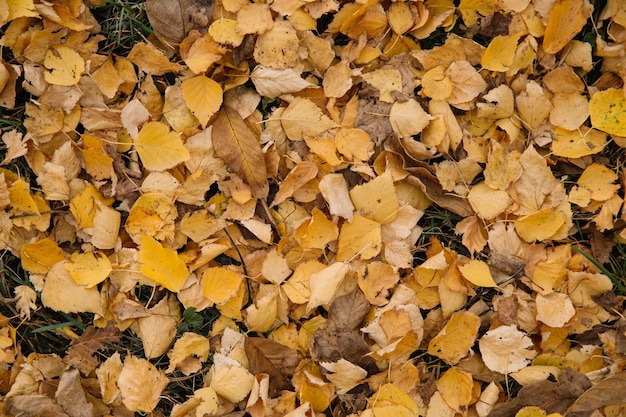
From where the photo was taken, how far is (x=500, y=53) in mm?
1562

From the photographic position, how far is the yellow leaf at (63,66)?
5.00 feet

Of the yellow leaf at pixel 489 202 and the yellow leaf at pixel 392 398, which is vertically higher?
the yellow leaf at pixel 489 202

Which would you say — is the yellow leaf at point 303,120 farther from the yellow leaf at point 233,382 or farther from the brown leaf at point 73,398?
the brown leaf at point 73,398

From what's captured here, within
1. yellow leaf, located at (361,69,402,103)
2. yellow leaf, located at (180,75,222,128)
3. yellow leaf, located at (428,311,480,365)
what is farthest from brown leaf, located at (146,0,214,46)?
yellow leaf, located at (428,311,480,365)

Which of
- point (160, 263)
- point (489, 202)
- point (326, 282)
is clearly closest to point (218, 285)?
point (160, 263)

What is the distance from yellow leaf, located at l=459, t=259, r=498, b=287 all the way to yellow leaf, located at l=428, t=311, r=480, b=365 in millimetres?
83

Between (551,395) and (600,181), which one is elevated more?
(600,181)

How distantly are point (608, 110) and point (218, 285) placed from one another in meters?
1.09

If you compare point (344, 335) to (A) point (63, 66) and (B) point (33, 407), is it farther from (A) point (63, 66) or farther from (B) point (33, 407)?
(A) point (63, 66)

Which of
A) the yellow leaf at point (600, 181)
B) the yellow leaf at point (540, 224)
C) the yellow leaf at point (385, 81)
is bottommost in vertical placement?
the yellow leaf at point (540, 224)

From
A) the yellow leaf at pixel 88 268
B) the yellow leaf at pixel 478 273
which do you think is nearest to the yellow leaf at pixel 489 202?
the yellow leaf at pixel 478 273

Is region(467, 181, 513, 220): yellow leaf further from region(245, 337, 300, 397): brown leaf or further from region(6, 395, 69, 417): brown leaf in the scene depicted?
region(6, 395, 69, 417): brown leaf

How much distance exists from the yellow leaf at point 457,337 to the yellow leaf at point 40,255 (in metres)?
0.97

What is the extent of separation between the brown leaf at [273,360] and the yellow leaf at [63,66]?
2.60 ft
